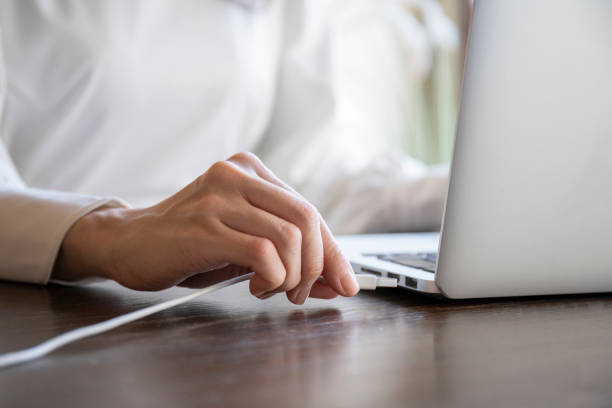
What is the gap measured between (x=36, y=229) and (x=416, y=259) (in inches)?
14.7

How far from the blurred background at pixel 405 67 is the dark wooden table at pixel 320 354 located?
5.89ft

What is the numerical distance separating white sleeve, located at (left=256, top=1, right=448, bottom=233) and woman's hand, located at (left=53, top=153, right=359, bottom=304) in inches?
27.0

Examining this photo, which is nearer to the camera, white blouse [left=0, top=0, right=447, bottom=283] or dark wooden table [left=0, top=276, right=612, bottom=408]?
dark wooden table [left=0, top=276, right=612, bottom=408]

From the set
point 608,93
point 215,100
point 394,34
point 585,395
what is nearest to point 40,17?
point 215,100

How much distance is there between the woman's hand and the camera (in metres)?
0.39

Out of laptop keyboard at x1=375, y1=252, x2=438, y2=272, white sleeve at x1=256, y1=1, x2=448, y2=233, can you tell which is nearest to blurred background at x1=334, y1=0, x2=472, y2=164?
white sleeve at x1=256, y1=1, x2=448, y2=233

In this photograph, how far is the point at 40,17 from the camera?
1.00 m

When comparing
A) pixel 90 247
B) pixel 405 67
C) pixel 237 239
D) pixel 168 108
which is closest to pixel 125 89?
pixel 168 108

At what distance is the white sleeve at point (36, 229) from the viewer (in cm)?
53

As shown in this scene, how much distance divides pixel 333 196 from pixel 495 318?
92 cm

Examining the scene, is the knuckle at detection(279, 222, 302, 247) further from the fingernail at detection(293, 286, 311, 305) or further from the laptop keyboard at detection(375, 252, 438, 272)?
the laptop keyboard at detection(375, 252, 438, 272)

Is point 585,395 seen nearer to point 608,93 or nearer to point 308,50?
point 608,93

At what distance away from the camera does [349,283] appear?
42 centimetres

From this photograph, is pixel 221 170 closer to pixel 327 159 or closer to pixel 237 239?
pixel 237 239
